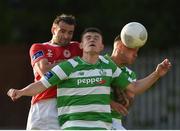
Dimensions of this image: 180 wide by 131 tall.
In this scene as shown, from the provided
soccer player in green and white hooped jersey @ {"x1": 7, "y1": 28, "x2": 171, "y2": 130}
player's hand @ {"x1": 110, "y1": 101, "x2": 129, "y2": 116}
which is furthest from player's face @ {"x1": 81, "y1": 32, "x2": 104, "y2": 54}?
player's hand @ {"x1": 110, "y1": 101, "x2": 129, "y2": 116}

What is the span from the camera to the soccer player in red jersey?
30.3 feet

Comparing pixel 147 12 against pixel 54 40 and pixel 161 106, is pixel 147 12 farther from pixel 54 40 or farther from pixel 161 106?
pixel 54 40

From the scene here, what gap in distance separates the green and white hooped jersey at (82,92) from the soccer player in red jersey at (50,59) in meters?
0.31

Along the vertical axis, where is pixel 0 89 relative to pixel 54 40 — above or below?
below

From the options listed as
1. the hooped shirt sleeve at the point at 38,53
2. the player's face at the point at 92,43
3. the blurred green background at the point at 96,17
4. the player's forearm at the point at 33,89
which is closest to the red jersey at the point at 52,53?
the hooped shirt sleeve at the point at 38,53

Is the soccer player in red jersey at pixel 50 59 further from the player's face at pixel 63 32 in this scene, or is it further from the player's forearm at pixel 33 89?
the player's forearm at pixel 33 89

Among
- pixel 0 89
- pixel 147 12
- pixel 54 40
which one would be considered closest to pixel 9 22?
pixel 0 89

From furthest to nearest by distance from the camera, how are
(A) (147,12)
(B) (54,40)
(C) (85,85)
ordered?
(A) (147,12), (B) (54,40), (C) (85,85)

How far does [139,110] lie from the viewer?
2220 centimetres

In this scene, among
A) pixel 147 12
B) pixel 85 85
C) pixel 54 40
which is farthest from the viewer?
pixel 147 12

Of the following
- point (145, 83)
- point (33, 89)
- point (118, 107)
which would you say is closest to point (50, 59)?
point (33, 89)

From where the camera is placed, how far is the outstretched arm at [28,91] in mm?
8742

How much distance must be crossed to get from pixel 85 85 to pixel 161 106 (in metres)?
13.5

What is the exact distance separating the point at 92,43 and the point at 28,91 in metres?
0.80
